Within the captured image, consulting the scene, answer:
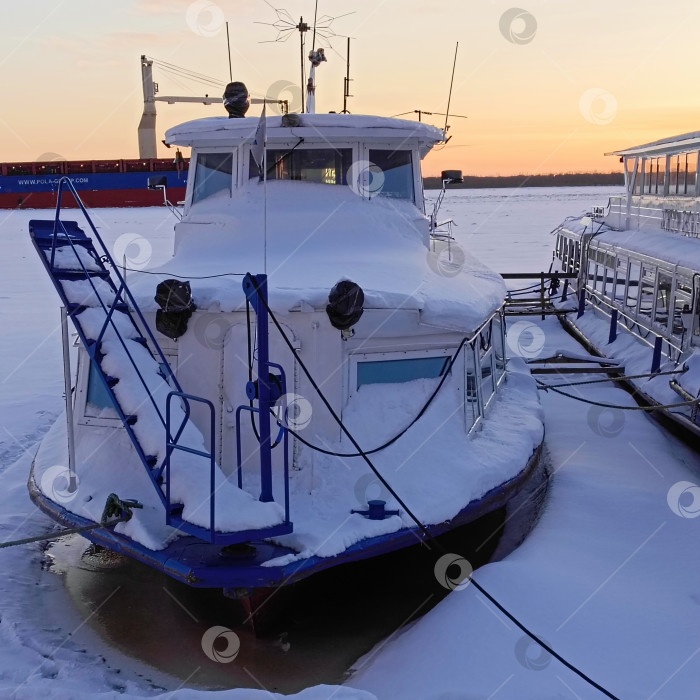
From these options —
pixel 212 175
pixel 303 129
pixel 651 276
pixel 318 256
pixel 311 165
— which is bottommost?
pixel 651 276

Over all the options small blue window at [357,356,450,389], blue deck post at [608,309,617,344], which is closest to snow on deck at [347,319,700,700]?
small blue window at [357,356,450,389]

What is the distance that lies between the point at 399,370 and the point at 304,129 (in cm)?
317

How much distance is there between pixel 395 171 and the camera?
362 inches

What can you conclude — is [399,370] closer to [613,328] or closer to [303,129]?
[303,129]

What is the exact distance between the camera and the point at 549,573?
628 cm

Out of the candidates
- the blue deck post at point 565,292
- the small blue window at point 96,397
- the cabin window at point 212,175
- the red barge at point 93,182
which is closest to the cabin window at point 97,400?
the small blue window at point 96,397

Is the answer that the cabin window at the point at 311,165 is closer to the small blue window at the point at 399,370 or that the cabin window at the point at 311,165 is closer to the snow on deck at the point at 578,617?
the small blue window at the point at 399,370

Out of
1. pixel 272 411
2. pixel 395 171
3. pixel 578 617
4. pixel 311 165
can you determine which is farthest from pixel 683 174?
pixel 272 411

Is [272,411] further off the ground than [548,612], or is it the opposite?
[272,411]

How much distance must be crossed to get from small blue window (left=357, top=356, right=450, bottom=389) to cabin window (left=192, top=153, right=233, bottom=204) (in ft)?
11.1

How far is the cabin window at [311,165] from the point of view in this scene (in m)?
8.69

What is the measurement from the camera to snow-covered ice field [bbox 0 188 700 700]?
503 centimetres

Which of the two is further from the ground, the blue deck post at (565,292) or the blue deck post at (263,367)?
the blue deck post at (263,367)

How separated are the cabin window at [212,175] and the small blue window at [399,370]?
339 cm
